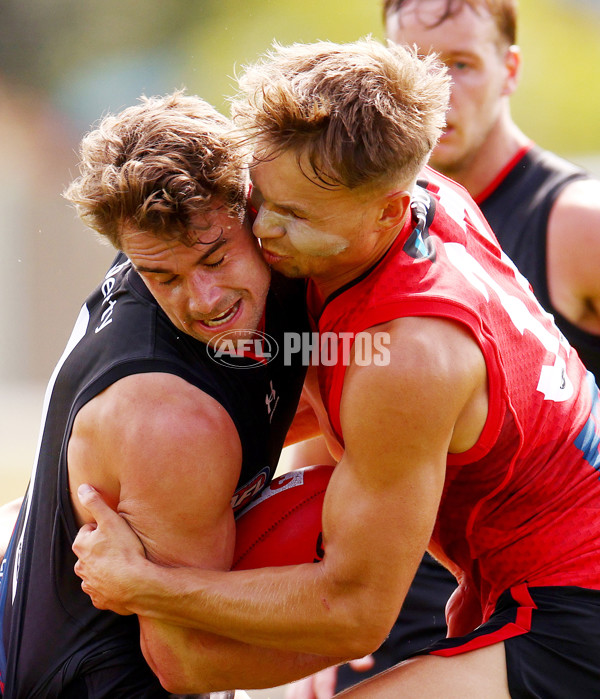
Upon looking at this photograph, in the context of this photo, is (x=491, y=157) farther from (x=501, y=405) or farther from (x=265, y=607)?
(x=265, y=607)

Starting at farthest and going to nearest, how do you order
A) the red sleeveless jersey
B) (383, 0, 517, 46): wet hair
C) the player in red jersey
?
(383, 0, 517, 46): wet hair, the red sleeveless jersey, the player in red jersey

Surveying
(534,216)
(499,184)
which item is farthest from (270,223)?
(499,184)

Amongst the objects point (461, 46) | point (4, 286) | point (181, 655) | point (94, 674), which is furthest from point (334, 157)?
point (4, 286)

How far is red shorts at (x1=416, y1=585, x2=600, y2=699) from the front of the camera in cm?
261

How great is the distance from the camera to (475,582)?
10.1ft

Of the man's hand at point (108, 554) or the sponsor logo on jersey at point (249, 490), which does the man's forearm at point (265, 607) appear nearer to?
the man's hand at point (108, 554)

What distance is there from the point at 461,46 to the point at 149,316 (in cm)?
245

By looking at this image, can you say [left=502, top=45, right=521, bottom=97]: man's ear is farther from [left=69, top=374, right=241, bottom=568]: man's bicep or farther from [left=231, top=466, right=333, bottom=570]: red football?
[left=69, top=374, right=241, bottom=568]: man's bicep

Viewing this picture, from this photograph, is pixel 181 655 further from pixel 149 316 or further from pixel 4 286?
pixel 4 286

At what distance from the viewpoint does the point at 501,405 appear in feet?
8.18

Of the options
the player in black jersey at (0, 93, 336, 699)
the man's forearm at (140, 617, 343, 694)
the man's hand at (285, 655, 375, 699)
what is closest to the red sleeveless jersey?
the player in black jersey at (0, 93, 336, 699)

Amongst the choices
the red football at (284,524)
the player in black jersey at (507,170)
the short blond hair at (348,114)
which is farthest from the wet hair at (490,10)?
the red football at (284,524)

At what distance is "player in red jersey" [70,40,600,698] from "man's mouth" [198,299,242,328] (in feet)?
0.61

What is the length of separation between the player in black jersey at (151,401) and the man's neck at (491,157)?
72.2 inches
